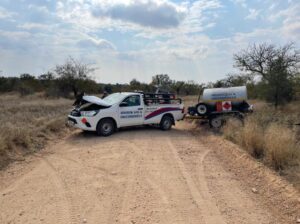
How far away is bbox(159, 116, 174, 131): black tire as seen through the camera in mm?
14398

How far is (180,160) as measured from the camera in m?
8.52

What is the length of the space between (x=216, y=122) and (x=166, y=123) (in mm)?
2568

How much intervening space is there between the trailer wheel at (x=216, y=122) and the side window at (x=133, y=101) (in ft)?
12.8

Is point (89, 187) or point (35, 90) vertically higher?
point (35, 90)

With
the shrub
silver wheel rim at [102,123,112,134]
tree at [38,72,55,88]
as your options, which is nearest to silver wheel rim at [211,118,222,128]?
silver wheel rim at [102,123,112,134]

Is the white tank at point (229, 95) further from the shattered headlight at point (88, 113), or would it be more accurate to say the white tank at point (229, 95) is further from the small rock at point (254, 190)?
the small rock at point (254, 190)

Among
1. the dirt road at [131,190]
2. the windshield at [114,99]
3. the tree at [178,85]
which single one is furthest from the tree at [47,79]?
the dirt road at [131,190]

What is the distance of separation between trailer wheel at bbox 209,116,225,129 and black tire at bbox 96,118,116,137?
5210mm

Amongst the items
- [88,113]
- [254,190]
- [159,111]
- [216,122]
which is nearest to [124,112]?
[88,113]

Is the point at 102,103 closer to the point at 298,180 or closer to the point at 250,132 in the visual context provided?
the point at 250,132

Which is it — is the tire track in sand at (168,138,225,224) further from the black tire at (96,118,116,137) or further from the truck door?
the truck door

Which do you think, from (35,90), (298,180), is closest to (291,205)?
(298,180)

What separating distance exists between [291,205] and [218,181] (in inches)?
65.0

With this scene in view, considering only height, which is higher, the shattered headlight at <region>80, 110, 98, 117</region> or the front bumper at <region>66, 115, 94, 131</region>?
the shattered headlight at <region>80, 110, 98, 117</region>
